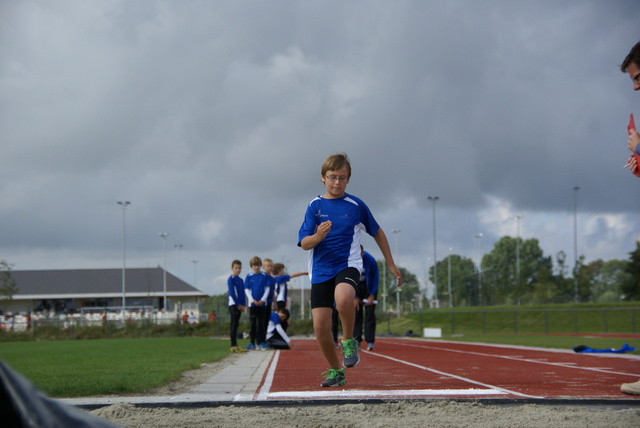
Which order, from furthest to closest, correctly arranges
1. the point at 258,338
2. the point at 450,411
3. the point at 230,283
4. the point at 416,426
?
1. the point at 258,338
2. the point at 230,283
3. the point at 450,411
4. the point at 416,426

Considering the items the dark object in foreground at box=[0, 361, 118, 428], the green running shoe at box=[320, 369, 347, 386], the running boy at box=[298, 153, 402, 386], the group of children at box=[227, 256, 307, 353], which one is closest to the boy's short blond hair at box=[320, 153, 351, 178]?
the running boy at box=[298, 153, 402, 386]

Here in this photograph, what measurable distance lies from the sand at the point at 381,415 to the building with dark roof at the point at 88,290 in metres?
80.2

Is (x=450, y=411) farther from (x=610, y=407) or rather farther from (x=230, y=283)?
(x=230, y=283)

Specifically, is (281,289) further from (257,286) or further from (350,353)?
(350,353)

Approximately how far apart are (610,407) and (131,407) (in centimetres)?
353

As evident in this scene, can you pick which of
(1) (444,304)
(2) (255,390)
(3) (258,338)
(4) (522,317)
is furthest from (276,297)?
(1) (444,304)

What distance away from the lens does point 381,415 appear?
477cm

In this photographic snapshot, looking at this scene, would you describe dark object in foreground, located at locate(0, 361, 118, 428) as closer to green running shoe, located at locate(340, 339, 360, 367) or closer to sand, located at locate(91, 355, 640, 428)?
sand, located at locate(91, 355, 640, 428)

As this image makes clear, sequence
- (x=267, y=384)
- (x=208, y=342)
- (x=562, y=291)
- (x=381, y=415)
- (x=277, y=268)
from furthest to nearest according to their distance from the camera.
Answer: (x=562, y=291)
(x=208, y=342)
(x=277, y=268)
(x=267, y=384)
(x=381, y=415)

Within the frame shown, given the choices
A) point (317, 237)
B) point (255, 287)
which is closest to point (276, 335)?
point (255, 287)

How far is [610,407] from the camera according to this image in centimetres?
505

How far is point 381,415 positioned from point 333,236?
5.85 ft

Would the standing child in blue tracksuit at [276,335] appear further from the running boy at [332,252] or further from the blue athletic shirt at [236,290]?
the running boy at [332,252]

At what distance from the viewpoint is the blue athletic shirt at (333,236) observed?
6047mm
